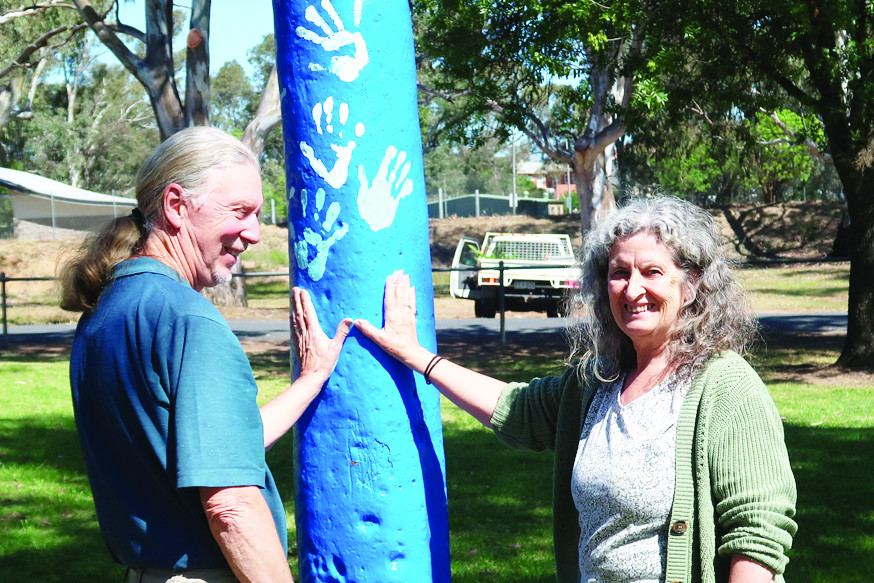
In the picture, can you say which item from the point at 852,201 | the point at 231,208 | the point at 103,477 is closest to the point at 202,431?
the point at 103,477

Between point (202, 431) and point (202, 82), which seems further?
point (202, 82)

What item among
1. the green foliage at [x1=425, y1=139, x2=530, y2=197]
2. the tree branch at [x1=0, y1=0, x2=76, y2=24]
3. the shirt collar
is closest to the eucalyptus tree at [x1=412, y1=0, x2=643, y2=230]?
the tree branch at [x1=0, y1=0, x2=76, y2=24]

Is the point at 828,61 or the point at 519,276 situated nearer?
the point at 828,61

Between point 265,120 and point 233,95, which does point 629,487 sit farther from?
point 233,95

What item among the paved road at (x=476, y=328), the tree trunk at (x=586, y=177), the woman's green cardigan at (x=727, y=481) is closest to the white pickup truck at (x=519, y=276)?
the paved road at (x=476, y=328)

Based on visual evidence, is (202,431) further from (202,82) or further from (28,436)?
(202,82)

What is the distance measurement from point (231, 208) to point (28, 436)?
24.7 ft

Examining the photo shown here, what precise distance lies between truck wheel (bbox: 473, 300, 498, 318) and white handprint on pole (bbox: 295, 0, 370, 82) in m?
17.9

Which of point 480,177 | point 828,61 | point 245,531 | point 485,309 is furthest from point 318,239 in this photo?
point 480,177

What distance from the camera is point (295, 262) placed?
2785 mm

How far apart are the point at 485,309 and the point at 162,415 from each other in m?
18.8

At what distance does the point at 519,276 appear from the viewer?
1894 cm

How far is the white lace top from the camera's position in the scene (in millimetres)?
2410

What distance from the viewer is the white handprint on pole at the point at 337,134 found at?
2.65 metres
